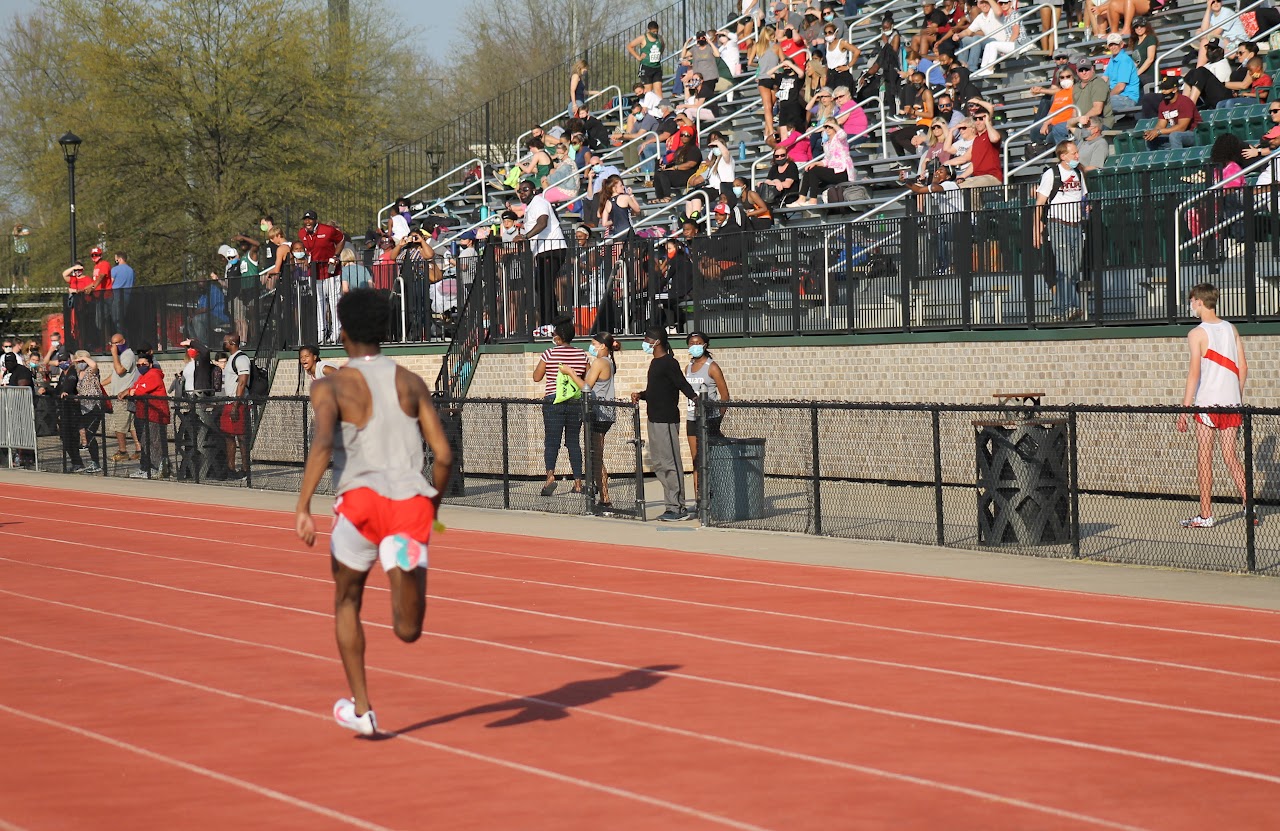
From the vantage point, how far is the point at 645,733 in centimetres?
883

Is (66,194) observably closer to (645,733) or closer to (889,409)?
(889,409)

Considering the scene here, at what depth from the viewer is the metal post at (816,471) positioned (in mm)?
17562

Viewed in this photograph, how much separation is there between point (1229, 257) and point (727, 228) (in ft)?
28.8

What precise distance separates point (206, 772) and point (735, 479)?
11.1 metres

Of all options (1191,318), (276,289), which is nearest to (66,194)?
(276,289)

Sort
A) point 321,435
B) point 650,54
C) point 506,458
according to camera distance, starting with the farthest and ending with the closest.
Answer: point 650,54
point 506,458
point 321,435

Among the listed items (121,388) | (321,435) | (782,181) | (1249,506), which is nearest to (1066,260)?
(1249,506)

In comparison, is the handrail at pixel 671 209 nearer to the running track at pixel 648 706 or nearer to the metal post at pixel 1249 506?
the running track at pixel 648 706

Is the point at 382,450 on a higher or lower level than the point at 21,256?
lower

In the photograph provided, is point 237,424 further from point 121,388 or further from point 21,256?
point 21,256

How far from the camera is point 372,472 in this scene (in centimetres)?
833

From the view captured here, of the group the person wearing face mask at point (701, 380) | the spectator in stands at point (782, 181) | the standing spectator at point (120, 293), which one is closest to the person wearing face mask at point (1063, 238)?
the person wearing face mask at point (701, 380)

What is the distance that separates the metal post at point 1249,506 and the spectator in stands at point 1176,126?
395 inches

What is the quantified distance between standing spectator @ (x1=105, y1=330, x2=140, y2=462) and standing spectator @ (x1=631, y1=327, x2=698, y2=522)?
38.3ft
